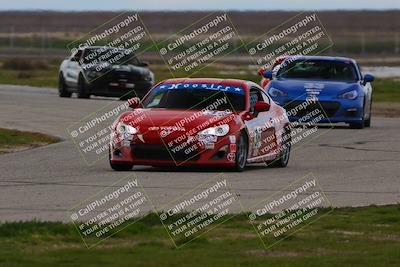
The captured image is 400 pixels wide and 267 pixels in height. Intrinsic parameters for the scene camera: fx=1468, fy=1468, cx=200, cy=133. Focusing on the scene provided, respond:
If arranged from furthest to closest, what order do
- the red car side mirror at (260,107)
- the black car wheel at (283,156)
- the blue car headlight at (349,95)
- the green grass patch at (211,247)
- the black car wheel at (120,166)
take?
1. the blue car headlight at (349,95)
2. the black car wheel at (283,156)
3. the red car side mirror at (260,107)
4. the black car wheel at (120,166)
5. the green grass patch at (211,247)

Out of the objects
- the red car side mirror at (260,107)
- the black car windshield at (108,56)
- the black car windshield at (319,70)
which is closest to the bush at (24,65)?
the black car windshield at (108,56)

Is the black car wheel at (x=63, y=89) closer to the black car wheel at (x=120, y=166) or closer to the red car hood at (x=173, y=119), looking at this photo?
the red car hood at (x=173, y=119)

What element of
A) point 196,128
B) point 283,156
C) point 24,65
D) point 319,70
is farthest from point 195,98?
point 24,65

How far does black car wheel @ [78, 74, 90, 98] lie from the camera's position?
39.0m

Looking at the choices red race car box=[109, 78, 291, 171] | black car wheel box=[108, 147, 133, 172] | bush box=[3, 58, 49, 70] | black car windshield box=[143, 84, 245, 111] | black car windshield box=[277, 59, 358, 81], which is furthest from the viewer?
bush box=[3, 58, 49, 70]

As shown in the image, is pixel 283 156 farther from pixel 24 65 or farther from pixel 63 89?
pixel 24 65

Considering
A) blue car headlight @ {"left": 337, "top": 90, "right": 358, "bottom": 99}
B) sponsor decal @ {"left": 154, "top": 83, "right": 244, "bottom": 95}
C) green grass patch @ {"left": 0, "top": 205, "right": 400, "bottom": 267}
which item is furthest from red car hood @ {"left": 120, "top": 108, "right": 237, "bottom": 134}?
blue car headlight @ {"left": 337, "top": 90, "right": 358, "bottom": 99}

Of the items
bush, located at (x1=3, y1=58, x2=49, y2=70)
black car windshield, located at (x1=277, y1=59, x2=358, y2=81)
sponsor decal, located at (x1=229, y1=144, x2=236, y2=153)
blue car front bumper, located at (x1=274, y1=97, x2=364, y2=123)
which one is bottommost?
blue car front bumper, located at (x1=274, y1=97, x2=364, y2=123)

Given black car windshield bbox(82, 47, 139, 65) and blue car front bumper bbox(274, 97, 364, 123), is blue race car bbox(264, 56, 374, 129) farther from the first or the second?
black car windshield bbox(82, 47, 139, 65)

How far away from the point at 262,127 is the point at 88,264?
943cm

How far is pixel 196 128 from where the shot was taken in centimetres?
1880

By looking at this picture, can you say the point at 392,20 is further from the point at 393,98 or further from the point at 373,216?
the point at 373,216

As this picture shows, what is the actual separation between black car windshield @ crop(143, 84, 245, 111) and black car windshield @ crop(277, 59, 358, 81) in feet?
33.0

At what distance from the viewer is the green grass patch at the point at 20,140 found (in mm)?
23266
